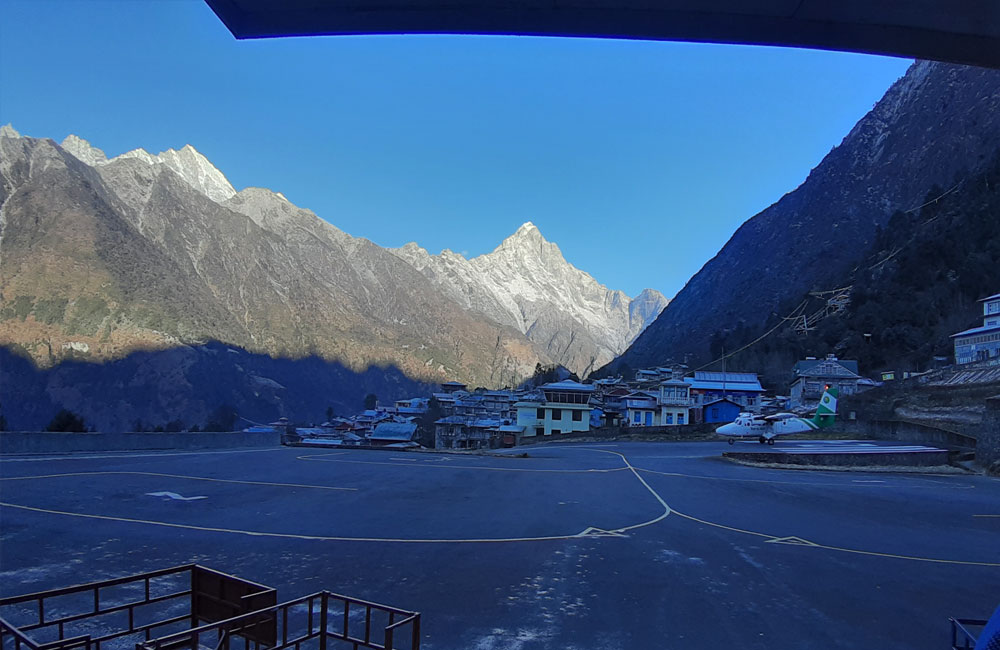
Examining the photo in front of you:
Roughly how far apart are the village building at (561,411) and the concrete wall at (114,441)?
116 ft

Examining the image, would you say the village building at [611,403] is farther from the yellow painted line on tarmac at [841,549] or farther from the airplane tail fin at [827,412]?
the yellow painted line on tarmac at [841,549]

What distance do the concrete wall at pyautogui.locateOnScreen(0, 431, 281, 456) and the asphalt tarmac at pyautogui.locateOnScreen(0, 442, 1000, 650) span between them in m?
3.29

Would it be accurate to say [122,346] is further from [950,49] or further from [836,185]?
[836,185]

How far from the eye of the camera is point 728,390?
69.7 m

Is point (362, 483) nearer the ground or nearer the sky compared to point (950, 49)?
nearer the ground

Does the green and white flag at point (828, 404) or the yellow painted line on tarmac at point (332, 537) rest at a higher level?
the green and white flag at point (828, 404)

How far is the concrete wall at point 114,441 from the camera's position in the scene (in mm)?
22906

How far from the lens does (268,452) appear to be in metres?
30.2

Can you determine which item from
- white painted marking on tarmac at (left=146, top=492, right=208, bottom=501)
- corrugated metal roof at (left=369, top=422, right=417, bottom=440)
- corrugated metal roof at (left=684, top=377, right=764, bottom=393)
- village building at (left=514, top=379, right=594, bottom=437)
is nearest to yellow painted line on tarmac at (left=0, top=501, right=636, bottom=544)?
white painted marking on tarmac at (left=146, top=492, right=208, bottom=501)

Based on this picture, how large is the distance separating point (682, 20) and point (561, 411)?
205ft

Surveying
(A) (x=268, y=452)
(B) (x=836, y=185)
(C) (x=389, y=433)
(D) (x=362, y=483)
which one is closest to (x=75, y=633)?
(D) (x=362, y=483)

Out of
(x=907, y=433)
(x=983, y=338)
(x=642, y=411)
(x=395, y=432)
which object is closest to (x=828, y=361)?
(x=983, y=338)

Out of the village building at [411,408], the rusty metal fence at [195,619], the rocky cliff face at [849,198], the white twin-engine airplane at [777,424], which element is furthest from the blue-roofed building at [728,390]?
the rusty metal fence at [195,619]

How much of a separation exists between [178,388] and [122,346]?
1292cm
